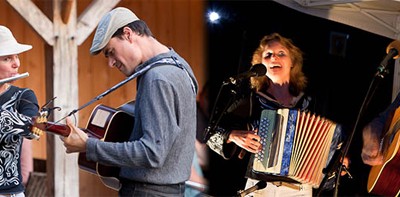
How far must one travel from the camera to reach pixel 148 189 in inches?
91.4

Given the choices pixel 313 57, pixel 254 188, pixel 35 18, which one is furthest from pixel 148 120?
pixel 313 57

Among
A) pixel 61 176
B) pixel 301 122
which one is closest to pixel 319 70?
pixel 301 122

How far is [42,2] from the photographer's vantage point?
13.1 ft

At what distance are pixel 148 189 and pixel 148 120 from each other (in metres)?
0.26

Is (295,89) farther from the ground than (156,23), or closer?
closer

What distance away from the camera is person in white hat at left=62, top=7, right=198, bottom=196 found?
2211mm

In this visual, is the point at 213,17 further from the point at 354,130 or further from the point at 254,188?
the point at 354,130

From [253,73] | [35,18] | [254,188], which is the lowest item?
[254,188]

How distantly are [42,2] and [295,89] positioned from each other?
60.0 inches

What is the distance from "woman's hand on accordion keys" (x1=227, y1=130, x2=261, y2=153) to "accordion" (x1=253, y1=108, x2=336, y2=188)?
27 millimetres

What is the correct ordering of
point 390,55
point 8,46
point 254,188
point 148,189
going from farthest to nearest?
point 254,188 < point 8,46 < point 390,55 < point 148,189

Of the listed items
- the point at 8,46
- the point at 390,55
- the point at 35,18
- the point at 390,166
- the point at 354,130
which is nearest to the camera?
the point at 390,55

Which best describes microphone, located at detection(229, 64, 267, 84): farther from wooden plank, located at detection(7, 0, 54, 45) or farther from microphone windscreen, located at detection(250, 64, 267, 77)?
wooden plank, located at detection(7, 0, 54, 45)

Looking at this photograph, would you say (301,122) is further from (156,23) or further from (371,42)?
(156,23)
